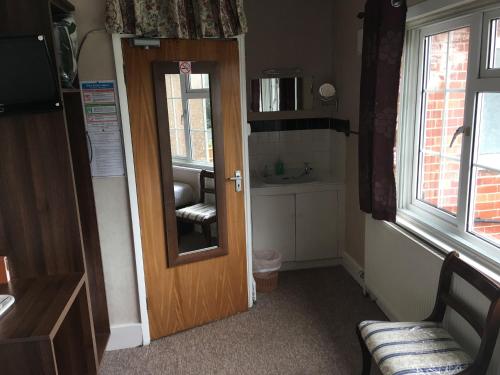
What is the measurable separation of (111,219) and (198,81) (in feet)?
3.22

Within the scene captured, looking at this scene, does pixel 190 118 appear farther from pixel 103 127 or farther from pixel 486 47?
pixel 486 47

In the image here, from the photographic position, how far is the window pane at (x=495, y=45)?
200 centimetres

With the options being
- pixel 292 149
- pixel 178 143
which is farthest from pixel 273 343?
pixel 292 149

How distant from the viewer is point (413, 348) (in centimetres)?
192

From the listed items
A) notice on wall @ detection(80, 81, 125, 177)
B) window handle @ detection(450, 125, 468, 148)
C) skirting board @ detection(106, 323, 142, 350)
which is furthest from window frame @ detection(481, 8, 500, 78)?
skirting board @ detection(106, 323, 142, 350)

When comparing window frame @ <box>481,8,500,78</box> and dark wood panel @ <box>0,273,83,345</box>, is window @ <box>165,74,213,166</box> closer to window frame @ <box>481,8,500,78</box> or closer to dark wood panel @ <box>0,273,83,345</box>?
dark wood panel @ <box>0,273,83,345</box>

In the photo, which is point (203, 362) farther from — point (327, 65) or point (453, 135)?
point (327, 65)

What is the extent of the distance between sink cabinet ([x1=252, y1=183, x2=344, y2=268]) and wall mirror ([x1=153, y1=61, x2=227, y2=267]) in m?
0.72

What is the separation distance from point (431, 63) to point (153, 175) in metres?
1.76

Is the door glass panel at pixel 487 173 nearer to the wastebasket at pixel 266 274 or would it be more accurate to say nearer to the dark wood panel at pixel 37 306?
the wastebasket at pixel 266 274

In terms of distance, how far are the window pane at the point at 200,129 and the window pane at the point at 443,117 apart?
4.32 feet

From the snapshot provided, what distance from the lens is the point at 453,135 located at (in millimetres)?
2342

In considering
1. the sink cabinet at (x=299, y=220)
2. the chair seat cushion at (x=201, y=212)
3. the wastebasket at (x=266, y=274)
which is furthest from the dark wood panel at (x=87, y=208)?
the sink cabinet at (x=299, y=220)

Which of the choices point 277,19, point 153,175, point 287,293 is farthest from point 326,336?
point 277,19
